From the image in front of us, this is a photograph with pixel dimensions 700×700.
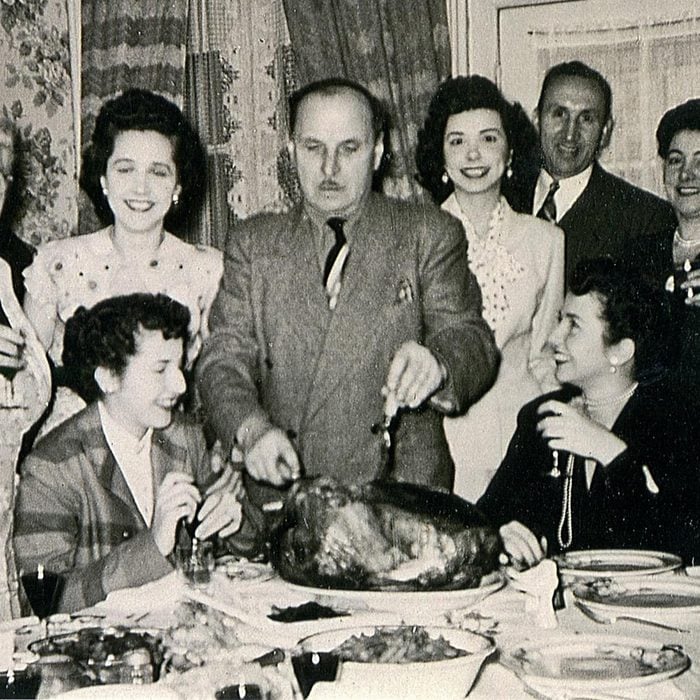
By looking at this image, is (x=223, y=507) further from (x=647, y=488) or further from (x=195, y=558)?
(x=647, y=488)

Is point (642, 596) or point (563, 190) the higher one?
point (563, 190)

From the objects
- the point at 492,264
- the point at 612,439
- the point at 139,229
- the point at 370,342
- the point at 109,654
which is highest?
the point at 139,229

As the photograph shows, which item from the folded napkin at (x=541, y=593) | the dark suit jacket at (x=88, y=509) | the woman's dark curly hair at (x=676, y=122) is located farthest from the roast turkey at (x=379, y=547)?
the woman's dark curly hair at (x=676, y=122)

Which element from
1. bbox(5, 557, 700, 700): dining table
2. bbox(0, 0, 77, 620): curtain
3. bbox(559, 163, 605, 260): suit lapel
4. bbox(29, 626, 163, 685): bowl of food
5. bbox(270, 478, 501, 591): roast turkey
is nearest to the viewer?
bbox(5, 557, 700, 700): dining table

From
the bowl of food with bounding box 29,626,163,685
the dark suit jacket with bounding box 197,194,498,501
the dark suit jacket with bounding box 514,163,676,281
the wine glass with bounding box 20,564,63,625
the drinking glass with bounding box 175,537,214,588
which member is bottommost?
the bowl of food with bounding box 29,626,163,685

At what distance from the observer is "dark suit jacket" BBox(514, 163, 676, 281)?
2252mm

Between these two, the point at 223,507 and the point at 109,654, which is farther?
the point at 223,507

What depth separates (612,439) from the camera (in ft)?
7.28

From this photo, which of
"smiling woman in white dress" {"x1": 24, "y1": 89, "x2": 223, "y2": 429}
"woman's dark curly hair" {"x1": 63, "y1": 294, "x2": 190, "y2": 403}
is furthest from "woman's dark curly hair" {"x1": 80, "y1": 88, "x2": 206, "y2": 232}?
"woman's dark curly hair" {"x1": 63, "y1": 294, "x2": 190, "y2": 403}

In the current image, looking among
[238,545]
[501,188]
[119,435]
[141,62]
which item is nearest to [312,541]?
[238,545]

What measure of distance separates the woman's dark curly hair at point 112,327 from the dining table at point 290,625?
499 millimetres

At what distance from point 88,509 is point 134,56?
3.36 feet

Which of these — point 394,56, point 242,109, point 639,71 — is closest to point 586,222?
point 639,71

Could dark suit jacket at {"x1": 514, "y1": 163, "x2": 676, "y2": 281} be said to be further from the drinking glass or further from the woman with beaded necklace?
the drinking glass
